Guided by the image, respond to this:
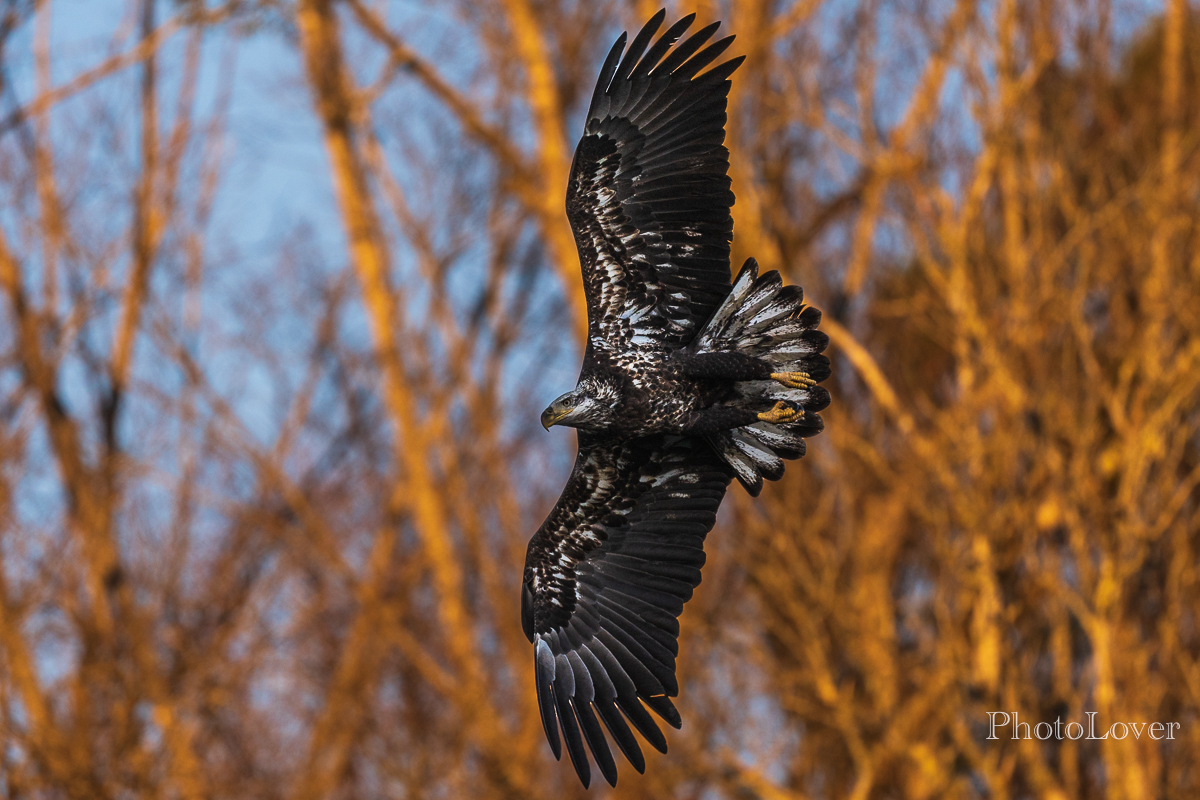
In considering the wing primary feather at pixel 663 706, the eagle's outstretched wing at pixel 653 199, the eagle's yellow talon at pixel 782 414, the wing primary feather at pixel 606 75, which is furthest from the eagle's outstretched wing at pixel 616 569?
the wing primary feather at pixel 606 75

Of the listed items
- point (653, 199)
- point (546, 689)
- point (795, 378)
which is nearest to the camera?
point (795, 378)

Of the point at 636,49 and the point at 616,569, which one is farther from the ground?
the point at 636,49

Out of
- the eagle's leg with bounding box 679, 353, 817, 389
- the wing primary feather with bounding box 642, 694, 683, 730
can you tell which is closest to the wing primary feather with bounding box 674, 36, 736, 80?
the eagle's leg with bounding box 679, 353, 817, 389

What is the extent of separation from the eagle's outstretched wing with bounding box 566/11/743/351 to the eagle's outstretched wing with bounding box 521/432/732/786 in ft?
1.97

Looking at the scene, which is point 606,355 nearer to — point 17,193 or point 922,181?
point 922,181

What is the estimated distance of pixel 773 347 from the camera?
217 inches

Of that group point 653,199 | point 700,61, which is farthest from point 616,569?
point 700,61

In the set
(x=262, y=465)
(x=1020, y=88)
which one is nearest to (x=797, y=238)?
(x=1020, y=88)

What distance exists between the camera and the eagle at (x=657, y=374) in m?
5.50

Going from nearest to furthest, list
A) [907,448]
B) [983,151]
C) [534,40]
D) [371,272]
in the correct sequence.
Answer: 1. [983,151]
2. [907,448]
3. [534,40]
4. [371,272]

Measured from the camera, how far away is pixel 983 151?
10773 millimetres

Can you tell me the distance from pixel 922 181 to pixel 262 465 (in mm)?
8210

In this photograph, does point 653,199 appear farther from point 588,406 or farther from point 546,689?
point 546,689

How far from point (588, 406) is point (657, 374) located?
32cm
